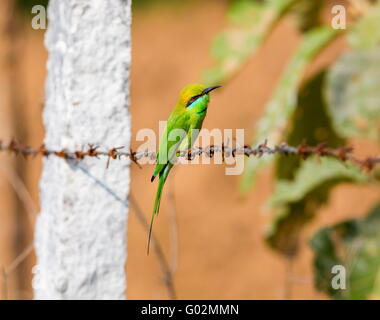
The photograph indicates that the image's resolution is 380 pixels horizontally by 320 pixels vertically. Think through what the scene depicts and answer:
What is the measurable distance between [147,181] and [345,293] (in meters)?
4.15

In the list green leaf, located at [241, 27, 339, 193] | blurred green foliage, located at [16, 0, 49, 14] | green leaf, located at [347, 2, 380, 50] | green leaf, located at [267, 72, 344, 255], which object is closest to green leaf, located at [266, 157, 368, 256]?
green leaf, located at [267, 72, 344, 255]

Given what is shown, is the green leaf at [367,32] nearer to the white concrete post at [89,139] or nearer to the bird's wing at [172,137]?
the bird's wing at [172,137]

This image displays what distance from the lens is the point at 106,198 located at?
244cm

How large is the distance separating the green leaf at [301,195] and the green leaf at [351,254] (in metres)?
0.29

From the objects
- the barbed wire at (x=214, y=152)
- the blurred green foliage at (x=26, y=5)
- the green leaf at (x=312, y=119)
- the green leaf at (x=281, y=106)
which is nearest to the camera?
the barbed wire at (x=214, y=152)

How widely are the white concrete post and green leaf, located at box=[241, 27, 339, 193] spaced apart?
1760 mm

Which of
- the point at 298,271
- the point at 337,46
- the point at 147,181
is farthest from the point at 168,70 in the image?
the point at 298,271

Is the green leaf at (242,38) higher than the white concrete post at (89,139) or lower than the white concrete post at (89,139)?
higher

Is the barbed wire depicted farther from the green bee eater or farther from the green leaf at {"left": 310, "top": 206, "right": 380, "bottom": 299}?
the green leaf at {"left": 310, "top": 206, "right": 380, "bottom": 299}

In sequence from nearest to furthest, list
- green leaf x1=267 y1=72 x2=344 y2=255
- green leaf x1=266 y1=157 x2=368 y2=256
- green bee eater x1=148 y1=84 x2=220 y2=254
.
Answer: green bee eater x1=148 y1=84 x2=220 y2=254 < green leaf x1=266 y1=157 x2=368 y2=256 < green leaf x1=267 y1=72 x2=344 y2=255

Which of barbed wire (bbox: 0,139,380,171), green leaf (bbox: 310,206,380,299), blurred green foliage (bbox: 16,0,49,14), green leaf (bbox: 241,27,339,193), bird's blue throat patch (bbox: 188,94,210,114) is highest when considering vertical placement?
blurred green foliage (bbox: 16,0,49,14)

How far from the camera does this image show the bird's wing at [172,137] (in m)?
2.64

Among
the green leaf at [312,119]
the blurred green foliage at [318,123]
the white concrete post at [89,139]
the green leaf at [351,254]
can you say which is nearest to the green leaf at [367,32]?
the blurred green foliage at [318,123]

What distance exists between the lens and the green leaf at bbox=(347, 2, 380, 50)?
4020 mm
